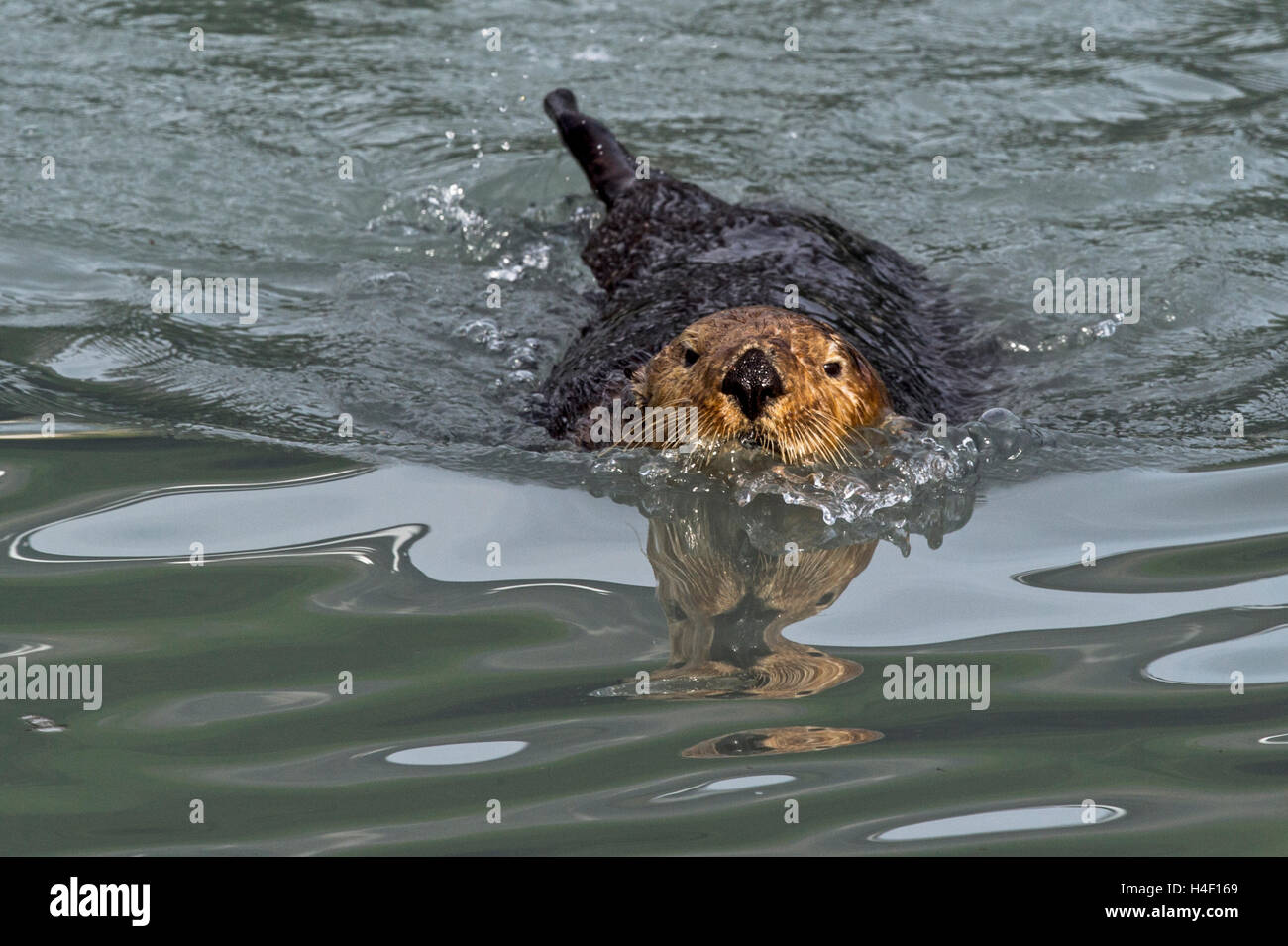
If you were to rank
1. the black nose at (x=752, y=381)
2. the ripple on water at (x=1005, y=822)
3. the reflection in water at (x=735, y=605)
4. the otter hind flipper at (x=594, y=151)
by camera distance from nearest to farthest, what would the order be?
the ripple on water at (x=1005, y=822) → the reflection in water at (x=735, y=605) → the black nose at (x=752, y=381) → the otter hind flipper at (x=594, y=151)

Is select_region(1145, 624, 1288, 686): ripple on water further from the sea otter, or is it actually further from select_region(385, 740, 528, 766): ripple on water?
select_region(385, 740, 528, 766): ripple on water

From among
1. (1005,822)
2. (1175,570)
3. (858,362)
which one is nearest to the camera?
(1005,822)

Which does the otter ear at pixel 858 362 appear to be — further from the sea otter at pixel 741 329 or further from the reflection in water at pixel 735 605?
the reflection in water at pixel 735 605

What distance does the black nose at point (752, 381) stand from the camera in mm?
4645

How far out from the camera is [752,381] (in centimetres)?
465

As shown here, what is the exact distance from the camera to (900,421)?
5246 millimetres

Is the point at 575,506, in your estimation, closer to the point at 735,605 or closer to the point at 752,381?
the point at 752,381

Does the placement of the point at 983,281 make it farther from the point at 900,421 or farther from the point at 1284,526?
the point at 1284,526

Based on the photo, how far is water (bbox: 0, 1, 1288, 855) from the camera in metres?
3.41

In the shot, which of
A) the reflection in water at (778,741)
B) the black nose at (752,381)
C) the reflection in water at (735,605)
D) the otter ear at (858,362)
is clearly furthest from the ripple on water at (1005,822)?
the otter ear at (858,362)

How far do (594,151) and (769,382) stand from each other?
3.19m

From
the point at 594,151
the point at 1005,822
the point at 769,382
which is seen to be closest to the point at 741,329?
the point at 769,382

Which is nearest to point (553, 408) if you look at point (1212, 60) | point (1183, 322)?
point (1183, 322)

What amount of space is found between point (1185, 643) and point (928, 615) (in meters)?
0.70
